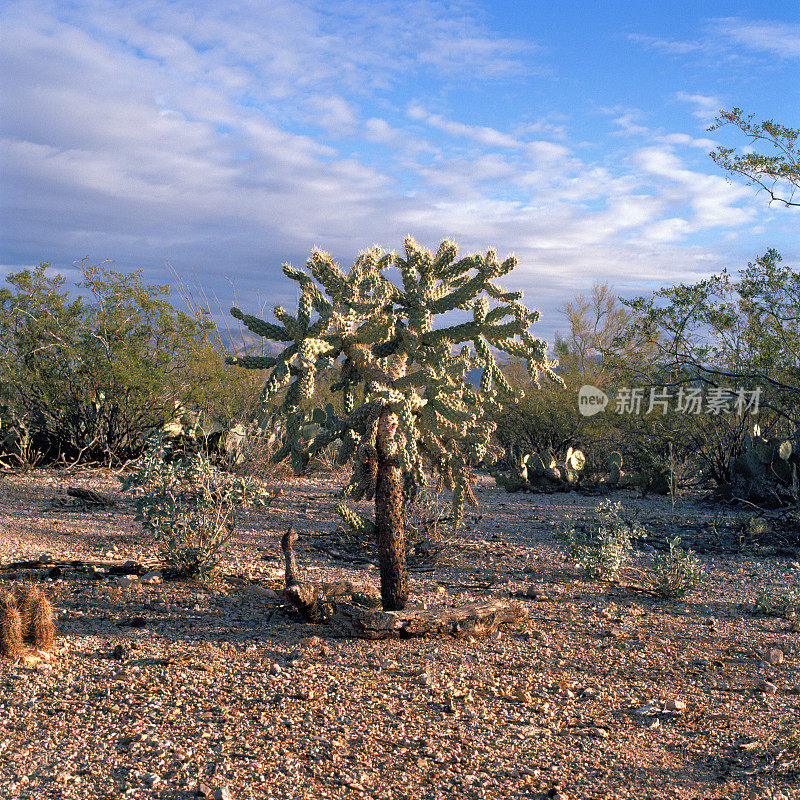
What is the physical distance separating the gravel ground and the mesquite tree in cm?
94

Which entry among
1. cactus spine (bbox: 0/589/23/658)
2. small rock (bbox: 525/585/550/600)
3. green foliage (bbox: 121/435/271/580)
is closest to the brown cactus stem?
small rock (bbox: 525/585/550/600)

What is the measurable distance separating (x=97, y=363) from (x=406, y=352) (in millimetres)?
Result: 7060

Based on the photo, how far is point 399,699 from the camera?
141 inches

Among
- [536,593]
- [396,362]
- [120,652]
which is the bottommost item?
[120,652]

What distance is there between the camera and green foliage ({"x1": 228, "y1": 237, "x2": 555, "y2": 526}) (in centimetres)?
435

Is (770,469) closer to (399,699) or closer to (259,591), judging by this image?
(259,591)

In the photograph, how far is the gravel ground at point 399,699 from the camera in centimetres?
295

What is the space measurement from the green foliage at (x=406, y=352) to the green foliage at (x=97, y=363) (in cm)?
632

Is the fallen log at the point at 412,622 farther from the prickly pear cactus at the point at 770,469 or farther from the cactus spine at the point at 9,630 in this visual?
the prickly pear cactus at the point at 770,469

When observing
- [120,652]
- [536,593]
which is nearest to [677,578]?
[536,593]

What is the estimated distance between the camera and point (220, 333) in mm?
11469

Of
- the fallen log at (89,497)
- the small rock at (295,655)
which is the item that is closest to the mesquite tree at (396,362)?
the small rock at (295,655)

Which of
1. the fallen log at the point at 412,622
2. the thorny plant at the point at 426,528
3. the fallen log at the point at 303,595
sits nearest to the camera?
the fallen log at the point at 412,622

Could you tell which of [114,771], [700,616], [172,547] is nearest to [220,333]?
[172,547]
